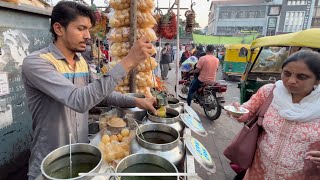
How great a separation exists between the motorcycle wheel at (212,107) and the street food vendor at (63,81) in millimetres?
4849

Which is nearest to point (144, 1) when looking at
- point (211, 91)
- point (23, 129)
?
point (23, 129)

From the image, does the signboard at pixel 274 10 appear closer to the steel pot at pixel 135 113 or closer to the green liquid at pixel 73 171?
the steel pot at pixel 135 113

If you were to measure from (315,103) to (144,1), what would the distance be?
226 centimetres

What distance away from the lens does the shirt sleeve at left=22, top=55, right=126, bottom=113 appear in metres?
1.12

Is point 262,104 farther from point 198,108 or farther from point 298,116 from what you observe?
point 198,108

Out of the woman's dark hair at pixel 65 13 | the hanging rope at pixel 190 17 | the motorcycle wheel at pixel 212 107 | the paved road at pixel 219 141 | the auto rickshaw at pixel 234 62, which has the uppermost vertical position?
the hanging rope at pixel 190 17

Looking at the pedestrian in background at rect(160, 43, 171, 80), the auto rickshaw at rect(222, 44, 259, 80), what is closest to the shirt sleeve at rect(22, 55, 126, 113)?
the pedestrian in background at rect(160, 43, 171, 80)

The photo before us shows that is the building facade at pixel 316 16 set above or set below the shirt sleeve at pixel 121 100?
above

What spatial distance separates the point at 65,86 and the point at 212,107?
530 cm

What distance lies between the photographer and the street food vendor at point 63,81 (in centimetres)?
114

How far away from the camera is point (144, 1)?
273 cm

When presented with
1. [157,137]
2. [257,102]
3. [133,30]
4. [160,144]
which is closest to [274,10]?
[133,30]

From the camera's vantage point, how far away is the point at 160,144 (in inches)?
45.4

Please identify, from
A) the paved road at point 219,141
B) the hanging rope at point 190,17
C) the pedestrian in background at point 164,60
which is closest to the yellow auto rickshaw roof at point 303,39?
the hanging rope at point 190,17
